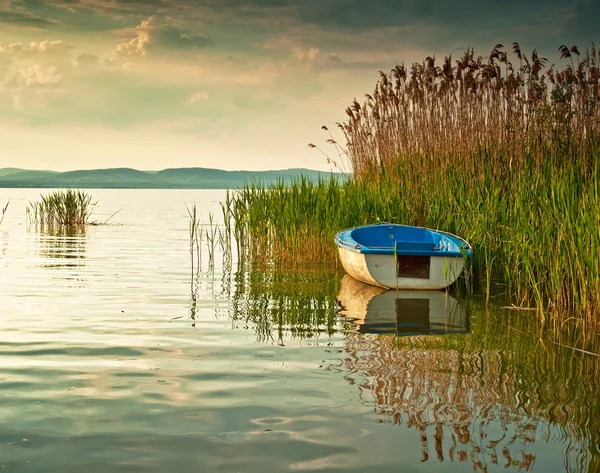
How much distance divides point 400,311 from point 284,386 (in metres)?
3.40

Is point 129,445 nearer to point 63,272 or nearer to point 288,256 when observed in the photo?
point 63,272

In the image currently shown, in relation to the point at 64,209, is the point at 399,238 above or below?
below

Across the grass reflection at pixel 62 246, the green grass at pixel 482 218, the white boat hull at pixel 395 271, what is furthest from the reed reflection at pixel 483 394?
the grass reflection at pixel 62 246

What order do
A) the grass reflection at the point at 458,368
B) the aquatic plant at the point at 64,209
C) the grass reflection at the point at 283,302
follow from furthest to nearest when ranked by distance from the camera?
the aquatic plant at the point at 64,209, the grass reflection at the point at 283,302, the grass reflection at the point at 458,368

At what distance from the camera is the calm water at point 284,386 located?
142 inches

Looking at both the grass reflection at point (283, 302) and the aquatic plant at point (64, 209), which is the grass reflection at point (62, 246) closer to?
the aquatic plant at point (64, 209)

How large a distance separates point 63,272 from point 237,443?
26.6 ft

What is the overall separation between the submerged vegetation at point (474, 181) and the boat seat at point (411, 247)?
0.53 meters

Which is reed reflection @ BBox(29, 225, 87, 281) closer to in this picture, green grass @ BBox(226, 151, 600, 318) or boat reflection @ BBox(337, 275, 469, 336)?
green grass @ BBox(226, 151, 600, 318)

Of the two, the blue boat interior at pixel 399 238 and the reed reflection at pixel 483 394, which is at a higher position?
the blue boat interior at pixel 399 238

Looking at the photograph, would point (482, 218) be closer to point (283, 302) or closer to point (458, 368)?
point (283, 302)

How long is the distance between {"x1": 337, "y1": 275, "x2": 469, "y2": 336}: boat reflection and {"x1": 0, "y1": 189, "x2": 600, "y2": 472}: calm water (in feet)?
0.10

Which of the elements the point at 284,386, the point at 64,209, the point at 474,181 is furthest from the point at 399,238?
the point at 64,209

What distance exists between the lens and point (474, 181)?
1052 cm
